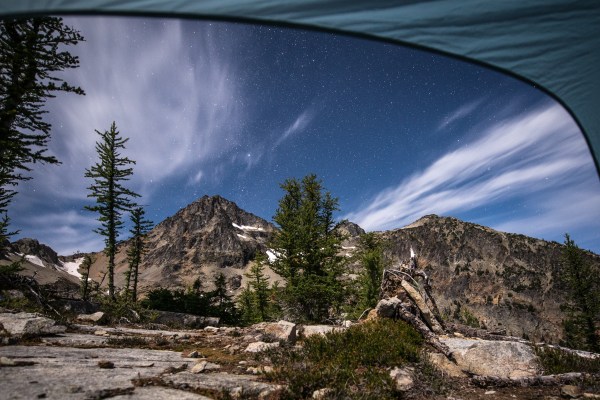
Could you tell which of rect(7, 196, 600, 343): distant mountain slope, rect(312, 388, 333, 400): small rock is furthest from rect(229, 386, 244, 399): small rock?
rect(7, 196, 600, 343): distant mountain slope

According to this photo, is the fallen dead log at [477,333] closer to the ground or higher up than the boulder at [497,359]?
closer to the ground

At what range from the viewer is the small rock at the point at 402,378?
4.78 metres

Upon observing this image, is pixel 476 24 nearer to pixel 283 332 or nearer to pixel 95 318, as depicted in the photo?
pixel 283 332

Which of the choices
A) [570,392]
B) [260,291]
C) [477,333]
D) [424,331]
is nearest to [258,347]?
[424,331]

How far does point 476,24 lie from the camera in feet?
7.41

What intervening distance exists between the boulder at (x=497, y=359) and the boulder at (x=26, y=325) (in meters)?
9.61

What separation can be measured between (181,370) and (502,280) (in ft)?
641

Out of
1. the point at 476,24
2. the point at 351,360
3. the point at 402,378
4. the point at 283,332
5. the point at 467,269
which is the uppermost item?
the point at 476,24

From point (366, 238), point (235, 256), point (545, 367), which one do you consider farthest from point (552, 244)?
point (545, 367)

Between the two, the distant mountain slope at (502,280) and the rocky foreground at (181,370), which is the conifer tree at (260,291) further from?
the distant mountain slope at (502,280)

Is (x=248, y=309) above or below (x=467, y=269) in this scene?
below

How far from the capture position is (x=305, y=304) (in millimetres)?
17562

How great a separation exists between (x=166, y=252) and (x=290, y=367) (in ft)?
671

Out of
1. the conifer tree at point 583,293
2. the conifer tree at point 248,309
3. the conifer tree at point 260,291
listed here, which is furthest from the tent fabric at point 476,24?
the conifer tree at point 583,293
